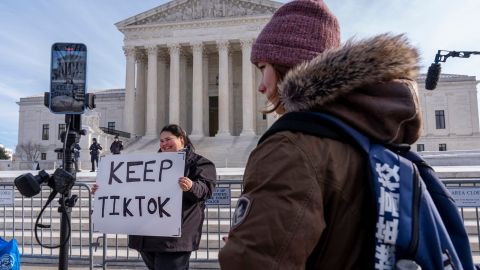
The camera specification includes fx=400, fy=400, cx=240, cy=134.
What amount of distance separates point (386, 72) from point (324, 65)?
0.20 meters

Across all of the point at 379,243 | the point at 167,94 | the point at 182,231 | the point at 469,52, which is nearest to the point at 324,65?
the point at 379,243

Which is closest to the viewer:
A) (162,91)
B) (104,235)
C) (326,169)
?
(326,169)

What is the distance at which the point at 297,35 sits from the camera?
154cm

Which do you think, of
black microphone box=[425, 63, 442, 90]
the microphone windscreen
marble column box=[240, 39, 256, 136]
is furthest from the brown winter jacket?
marble column box=[240, 39, 256, 136]

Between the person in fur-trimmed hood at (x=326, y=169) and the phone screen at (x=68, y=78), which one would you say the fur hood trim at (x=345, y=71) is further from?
the phone screen at (x=68, y=78)

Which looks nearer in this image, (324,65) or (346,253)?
(346,253)

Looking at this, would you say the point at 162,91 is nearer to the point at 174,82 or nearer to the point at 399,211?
the point at 174,82

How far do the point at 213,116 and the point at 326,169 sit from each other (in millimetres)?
45690

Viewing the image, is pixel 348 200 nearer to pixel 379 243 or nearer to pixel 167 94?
pixel 379 243

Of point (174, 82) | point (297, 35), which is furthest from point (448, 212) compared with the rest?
point (174, 82)

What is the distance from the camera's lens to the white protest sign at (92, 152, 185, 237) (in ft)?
13.3

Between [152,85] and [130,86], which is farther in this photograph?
Result: [130,86]

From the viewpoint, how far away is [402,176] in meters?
1.22

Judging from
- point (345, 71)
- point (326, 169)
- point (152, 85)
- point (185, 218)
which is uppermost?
point (152, 85)
